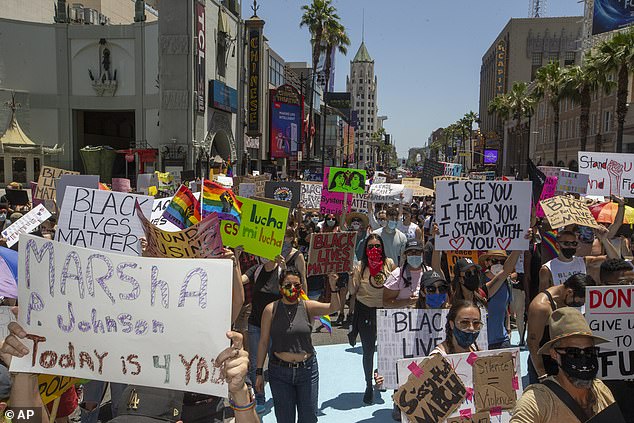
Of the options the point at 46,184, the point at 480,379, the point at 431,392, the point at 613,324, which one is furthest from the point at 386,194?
the point at 431,392

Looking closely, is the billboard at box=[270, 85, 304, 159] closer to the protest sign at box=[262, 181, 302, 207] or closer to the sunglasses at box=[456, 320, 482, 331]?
the protest sign at box=[262, 181, 302, 207]

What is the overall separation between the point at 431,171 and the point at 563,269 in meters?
13.4

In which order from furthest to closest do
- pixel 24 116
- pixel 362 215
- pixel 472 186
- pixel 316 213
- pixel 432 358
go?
pixel 24 116 < pixel 316 213 < pixel 362 215 < pixel 472 186 < pixel 432 358

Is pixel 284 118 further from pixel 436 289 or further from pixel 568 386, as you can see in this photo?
pixel 568 386

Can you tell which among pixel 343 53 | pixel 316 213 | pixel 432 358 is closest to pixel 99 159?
pixel 343 53

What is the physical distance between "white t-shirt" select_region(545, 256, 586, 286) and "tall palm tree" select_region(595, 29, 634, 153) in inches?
1036

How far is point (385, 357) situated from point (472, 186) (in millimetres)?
2481

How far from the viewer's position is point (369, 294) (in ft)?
21.0

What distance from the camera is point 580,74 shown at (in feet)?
119

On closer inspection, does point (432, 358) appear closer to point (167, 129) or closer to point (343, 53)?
point (167, 129)

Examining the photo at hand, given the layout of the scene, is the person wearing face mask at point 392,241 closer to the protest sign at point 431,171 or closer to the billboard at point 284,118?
the protest sign at point 431,171

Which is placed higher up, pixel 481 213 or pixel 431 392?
pixel 481 213

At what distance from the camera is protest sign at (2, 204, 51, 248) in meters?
6.55

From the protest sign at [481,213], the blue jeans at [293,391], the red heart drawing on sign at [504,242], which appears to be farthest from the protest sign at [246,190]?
the blue jeans at [293,391]
